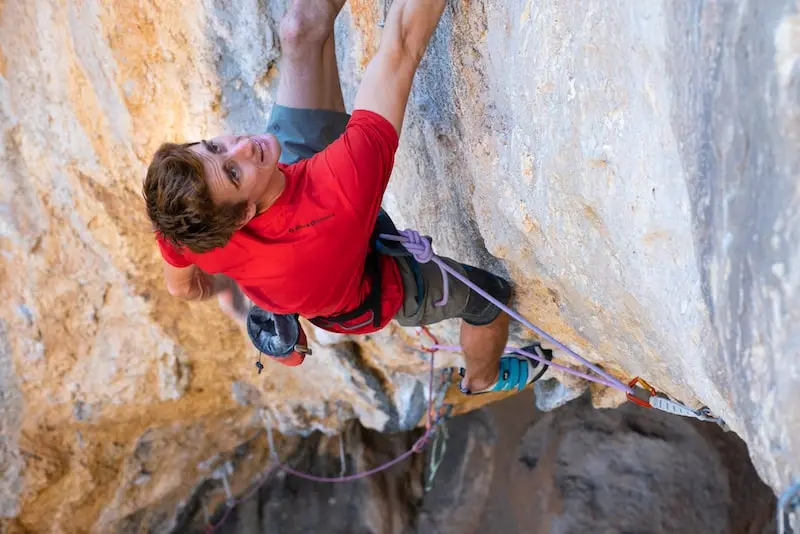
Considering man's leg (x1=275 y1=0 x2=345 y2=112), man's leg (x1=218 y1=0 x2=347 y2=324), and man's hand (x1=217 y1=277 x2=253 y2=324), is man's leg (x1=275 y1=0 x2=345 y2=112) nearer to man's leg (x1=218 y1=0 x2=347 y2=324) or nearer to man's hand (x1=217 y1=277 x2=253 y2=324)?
man's leg (x1=218 y1=0 x2=347 y2=324)

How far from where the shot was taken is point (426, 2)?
137 centimetres

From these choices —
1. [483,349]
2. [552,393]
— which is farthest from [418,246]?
[552,393]

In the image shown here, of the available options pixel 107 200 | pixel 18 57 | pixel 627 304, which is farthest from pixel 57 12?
pixel 627 304

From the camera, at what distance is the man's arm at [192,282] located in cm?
174

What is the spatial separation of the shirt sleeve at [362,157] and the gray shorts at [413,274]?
0.40m

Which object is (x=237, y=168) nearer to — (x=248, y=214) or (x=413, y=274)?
(x=248, y=214)

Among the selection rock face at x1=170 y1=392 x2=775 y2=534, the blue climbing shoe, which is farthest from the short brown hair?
rock face at x1=170 y1=392 x2=775 y2=534

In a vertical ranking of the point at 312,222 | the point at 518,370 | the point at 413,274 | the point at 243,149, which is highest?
the point at 243,149

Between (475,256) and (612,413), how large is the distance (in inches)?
73.1

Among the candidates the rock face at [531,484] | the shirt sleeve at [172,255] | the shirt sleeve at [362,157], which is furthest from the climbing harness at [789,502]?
the rock face at [531,484]

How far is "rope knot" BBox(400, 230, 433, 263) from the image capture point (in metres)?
1.62

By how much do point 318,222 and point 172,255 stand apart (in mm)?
443

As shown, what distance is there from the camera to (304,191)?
56.6 inches

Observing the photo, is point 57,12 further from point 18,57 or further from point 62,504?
point 62,504
